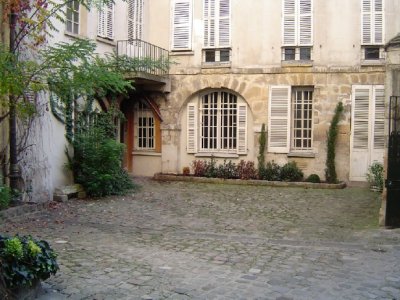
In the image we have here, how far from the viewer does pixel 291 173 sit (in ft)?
49.4

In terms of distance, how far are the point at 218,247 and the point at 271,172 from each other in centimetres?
818

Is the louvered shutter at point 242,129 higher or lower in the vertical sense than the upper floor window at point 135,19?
lower

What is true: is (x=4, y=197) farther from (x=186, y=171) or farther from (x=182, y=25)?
(x=182, y=25)

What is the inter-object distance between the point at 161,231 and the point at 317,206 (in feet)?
14.5

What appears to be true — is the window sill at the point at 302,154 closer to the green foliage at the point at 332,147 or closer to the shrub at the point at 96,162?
the green foliage at the point at 332,147

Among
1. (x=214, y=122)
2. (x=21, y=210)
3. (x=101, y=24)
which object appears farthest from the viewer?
(x=214, y=122)

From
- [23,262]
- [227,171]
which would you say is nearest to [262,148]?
[227,171]

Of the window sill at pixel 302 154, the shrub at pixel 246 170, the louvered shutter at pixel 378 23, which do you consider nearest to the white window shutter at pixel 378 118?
the louvered shutter at pixel 378 23

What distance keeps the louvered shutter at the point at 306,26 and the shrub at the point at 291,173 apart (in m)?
3.79

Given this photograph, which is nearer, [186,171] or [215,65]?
[215,65]

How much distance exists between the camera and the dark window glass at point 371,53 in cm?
1480

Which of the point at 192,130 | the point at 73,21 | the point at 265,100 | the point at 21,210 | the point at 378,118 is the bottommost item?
the point at 21,210

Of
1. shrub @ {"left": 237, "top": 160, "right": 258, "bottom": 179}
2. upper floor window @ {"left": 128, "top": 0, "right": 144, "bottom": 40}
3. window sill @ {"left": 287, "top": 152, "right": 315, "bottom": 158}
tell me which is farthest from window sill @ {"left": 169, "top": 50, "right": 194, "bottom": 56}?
window sill @ {"left": 287, "top": 152, "right": 315, "bottom": 158}

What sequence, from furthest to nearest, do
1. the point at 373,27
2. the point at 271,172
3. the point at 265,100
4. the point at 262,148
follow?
1. the point at 265,100
2. the point at 262,148
3. the point at 271,172
4. the point at 373,27
